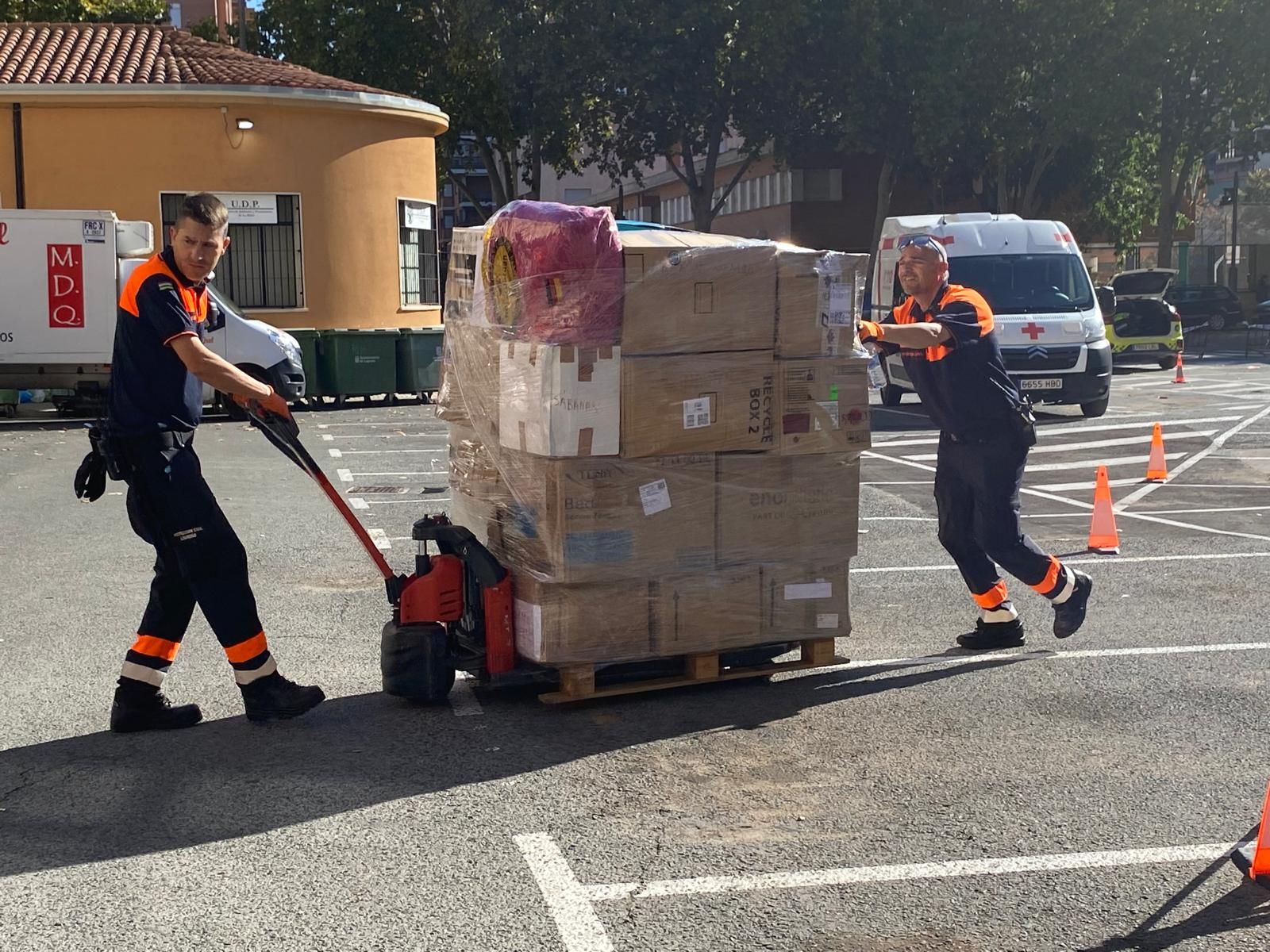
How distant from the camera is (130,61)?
26359mm

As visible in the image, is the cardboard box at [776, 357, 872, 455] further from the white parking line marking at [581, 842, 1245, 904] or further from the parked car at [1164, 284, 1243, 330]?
the parked car at [1164, 284, 1243, 330]

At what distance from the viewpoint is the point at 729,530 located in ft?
20.7

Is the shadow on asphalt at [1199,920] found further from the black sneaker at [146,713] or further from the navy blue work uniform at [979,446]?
the black sneaker at [146,713]

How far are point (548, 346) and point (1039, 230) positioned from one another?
612 inches

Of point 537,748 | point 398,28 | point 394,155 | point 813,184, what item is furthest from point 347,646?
point 813,184

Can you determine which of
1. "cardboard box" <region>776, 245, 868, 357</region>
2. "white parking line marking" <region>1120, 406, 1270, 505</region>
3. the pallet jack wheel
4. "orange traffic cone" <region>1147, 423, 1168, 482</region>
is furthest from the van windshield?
the pallet jack wheel

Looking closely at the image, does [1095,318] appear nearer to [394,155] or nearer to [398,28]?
[394,155]

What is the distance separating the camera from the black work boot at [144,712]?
5953 mm

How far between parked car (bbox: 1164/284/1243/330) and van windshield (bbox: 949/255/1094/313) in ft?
78.6

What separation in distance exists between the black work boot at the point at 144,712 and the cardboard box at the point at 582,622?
1337 millimetres

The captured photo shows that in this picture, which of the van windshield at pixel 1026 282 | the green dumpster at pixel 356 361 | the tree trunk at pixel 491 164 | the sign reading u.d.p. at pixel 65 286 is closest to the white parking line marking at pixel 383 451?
the sign reading u.d.p. at pixel 65 286

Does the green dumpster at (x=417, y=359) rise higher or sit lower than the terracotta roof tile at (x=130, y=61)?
lower

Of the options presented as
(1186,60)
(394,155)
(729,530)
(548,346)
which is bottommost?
(729,530)

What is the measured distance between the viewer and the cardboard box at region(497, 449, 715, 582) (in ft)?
19.6
